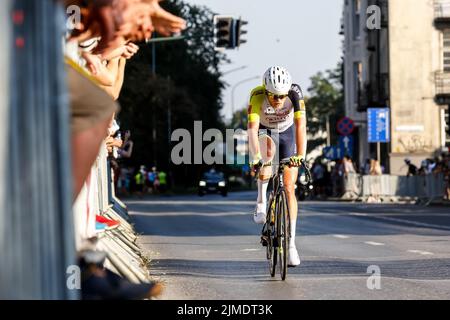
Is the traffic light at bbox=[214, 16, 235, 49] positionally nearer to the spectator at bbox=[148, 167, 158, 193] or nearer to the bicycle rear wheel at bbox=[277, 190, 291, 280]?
the bicycle rear wheel at bbox=[277, 190, 291, 280]

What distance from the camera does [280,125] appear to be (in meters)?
11.8

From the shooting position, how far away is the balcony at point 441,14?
184ft

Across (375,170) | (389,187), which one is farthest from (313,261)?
(375,170)

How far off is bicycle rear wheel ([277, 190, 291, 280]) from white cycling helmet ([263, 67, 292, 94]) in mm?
924

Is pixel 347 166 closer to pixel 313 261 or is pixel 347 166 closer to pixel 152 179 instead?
pixel 152 179

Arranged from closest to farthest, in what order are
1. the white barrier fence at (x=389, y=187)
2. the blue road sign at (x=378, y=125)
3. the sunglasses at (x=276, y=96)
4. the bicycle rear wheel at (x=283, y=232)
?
the bicycle rear wheel at (x=283, y=232), the sunglasses at (x=276, y=96), the white barrier fence at (x=389, y=187), the blue road sign at (x=378, y=125)

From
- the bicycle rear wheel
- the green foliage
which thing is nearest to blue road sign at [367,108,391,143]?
the green foliage

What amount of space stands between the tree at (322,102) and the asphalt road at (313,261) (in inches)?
5228

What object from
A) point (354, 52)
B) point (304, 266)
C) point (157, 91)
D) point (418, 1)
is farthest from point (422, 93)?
point (304, 266)

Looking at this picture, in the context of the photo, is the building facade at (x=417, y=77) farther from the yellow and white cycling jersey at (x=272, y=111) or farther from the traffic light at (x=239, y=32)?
the yellow and white cycling jersey at (x=272, y=111)

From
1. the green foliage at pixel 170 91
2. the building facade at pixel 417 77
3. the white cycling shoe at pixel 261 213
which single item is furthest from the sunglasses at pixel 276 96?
the green foliage at pixel 170 91

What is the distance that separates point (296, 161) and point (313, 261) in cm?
241

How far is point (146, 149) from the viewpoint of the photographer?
86000mm

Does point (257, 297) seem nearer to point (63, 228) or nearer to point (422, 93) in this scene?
point (63, 228)
